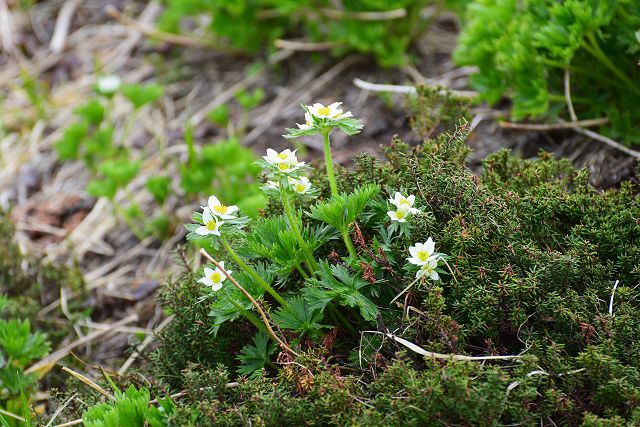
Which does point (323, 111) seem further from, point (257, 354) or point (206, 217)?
point (257, 354)

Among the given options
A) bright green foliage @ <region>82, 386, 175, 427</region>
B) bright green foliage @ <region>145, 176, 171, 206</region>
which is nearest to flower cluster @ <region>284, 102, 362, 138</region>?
bright green foliage @ <region>82, 386, 175, 427</region>

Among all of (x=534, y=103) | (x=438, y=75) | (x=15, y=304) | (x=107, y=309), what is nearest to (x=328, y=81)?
(x=438, y=75)

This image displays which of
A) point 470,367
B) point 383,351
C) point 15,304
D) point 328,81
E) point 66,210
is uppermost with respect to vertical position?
point 470,367

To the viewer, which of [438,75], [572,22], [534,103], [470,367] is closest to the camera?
[470,367]

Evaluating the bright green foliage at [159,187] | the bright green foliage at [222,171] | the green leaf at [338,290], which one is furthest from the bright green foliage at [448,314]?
the bright green foliage at [159,187]

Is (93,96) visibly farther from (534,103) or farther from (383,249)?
(383,249)

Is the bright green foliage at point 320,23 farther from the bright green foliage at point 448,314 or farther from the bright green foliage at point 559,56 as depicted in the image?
the bright green foliage at point 448,314

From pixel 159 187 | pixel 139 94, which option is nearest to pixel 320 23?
pixel 139 94
